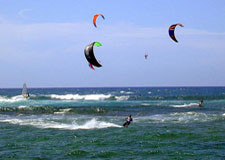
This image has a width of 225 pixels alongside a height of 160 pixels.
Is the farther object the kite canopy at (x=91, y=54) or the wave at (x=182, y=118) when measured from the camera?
the wave at (x=182, y=118)

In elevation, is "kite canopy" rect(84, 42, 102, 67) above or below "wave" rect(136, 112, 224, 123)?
above

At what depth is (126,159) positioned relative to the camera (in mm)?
18141

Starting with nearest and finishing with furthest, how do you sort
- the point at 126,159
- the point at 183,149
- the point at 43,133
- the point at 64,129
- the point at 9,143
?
the point at 126,159 → the point at 183,149 → the point at 9,143 → the point at 43,133 → the point at 64,129

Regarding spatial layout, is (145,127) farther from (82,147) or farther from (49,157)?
(49,157)

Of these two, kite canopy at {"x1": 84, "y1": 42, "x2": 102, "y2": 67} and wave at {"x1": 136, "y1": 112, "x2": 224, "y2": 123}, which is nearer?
kite canopy at {"x1": 84, "y1": 42, "x2": 102, "y2": 67}

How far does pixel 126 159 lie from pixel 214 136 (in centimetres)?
835

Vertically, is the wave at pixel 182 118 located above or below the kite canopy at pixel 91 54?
below

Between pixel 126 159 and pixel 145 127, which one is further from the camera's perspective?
pixel 145 127

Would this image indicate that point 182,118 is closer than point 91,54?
No

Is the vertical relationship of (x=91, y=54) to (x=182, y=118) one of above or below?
above

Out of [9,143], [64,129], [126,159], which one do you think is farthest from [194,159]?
[64,129]

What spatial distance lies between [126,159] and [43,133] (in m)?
9.79

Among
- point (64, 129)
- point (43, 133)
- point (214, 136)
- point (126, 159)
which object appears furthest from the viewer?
point (64, 129)

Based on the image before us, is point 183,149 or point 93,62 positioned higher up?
point 93,62
